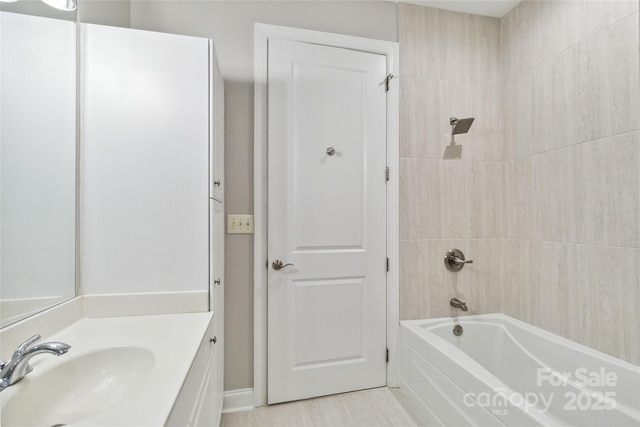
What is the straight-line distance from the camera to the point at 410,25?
77.6 inches

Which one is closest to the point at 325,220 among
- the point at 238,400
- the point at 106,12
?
the point at 238,400

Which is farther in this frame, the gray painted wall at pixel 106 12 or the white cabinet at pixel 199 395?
the gray painted wall at pixel 106 12

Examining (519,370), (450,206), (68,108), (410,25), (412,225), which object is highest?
(410,25)

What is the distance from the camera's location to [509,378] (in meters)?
1.80

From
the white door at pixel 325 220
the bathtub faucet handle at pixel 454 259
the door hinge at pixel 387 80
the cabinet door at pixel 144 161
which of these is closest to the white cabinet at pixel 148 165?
the cabinet door at pixel 144 161

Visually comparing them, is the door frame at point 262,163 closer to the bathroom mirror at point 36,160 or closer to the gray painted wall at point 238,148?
the gray painted wall at point 238,148

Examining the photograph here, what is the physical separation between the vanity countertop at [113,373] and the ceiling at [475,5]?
239cm

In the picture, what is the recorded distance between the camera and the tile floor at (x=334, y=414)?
1.62m

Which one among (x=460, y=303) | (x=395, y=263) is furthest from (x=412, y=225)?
(x=460, y=303)

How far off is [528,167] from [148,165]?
222cm

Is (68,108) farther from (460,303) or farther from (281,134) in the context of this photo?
(460,303)

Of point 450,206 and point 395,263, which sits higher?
point 450,206

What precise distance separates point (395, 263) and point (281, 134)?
1141mm

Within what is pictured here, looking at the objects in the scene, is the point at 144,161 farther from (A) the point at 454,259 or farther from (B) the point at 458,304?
(B) the point at 458,304
